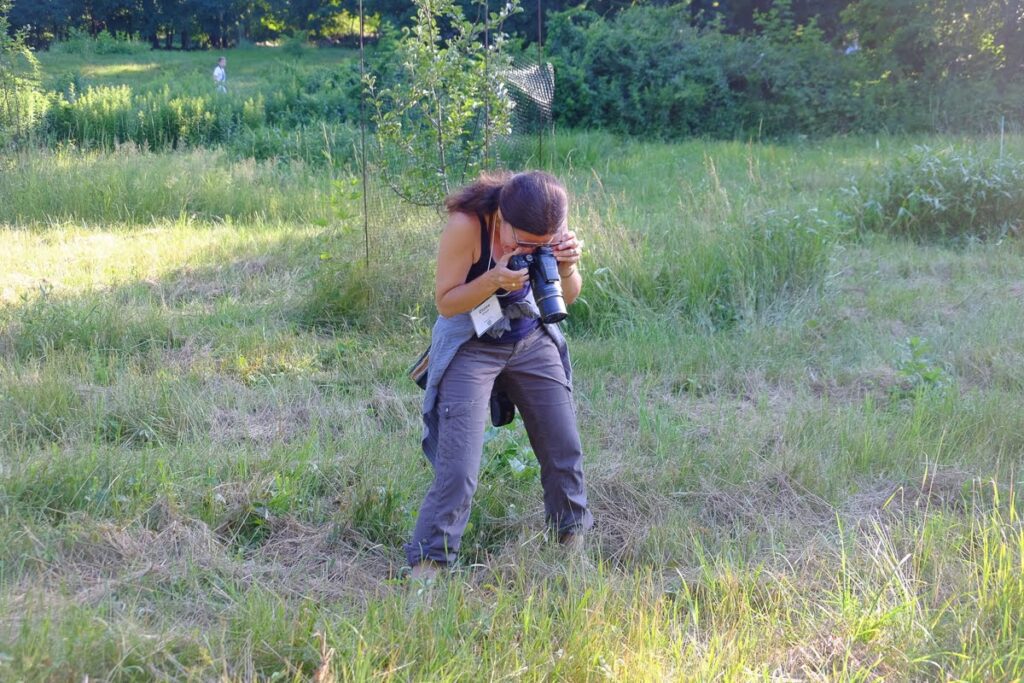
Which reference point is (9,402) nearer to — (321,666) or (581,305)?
(321,666)

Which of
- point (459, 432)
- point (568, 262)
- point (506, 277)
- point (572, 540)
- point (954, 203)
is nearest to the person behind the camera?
point (506, 277)

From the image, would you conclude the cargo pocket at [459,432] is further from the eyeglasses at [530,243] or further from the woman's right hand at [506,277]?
the eyeglasses at [530,243]

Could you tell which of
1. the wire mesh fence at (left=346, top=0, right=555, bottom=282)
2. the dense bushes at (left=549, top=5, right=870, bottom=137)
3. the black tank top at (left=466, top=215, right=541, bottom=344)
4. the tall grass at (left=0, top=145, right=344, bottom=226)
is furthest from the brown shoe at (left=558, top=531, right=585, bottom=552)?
the dense bushes at (left=549, top=5, right=870, bottom=137)

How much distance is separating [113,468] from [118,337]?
7.93 feet

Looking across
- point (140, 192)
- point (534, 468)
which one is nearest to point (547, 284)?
point (534, 468)

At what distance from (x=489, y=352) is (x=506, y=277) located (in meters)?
0.34

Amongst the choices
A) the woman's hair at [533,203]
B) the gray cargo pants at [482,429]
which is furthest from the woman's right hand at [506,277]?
the gray cargo pants at [482,429]

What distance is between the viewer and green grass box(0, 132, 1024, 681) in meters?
3.13

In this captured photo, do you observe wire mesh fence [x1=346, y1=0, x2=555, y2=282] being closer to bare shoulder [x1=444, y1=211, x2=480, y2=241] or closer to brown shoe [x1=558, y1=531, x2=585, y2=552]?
bare shoulder [x1=444, y1=211, x2=480, y2=241]

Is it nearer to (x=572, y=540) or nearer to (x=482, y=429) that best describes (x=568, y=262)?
(x=482, y=429)

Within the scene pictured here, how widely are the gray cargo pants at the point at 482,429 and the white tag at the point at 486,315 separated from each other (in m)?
0.13

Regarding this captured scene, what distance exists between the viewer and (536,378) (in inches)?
145

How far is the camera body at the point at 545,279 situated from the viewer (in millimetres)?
3436

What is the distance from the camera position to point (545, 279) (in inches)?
136
